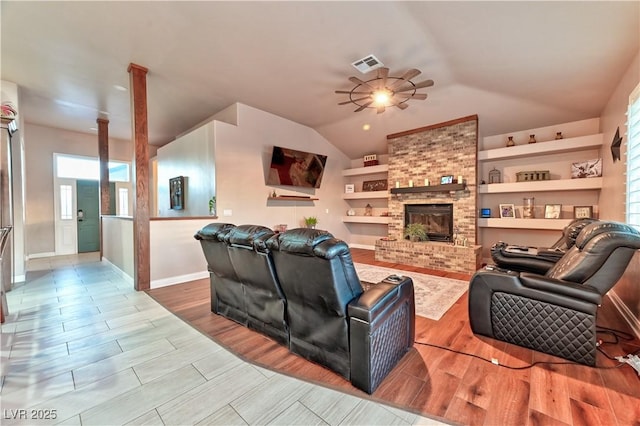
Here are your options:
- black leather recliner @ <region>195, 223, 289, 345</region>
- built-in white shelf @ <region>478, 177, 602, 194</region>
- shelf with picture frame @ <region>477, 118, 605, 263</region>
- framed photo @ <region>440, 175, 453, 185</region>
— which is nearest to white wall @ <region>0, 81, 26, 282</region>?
black leather recliner @ <region>195, 223, 289, 345</region>

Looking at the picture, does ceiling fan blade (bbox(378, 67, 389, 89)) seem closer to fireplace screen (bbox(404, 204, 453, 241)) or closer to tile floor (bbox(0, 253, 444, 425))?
fireplace screen (bbox(404, 204, 453, 241))

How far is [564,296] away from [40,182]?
383 inches

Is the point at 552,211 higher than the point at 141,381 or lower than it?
higher

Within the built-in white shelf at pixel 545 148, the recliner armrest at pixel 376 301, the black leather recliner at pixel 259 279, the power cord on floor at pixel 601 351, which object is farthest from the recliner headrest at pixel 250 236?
the built-in white shelf at pixel 545 148

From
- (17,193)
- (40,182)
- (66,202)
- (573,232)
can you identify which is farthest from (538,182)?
(40,182)

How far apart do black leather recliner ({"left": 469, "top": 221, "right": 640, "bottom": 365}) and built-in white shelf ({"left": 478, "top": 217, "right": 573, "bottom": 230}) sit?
281 cm

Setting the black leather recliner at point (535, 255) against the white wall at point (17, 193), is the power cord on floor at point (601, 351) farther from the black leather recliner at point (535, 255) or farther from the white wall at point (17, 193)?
the white wall at point (17, 193)

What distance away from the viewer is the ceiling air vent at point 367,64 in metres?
3.51

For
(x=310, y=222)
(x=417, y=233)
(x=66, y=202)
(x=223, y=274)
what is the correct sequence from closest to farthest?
(x=223, y=274) → (x=417, y=233) → (x=310, y=222) → (x=66, y=202)

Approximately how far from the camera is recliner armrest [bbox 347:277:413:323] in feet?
5.27

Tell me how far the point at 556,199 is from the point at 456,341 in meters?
4.29

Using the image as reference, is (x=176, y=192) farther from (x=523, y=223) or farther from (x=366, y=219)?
(x=523, y=223)

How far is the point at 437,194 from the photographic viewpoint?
5.59m

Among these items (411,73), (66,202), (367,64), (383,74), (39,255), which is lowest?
(39,255)
